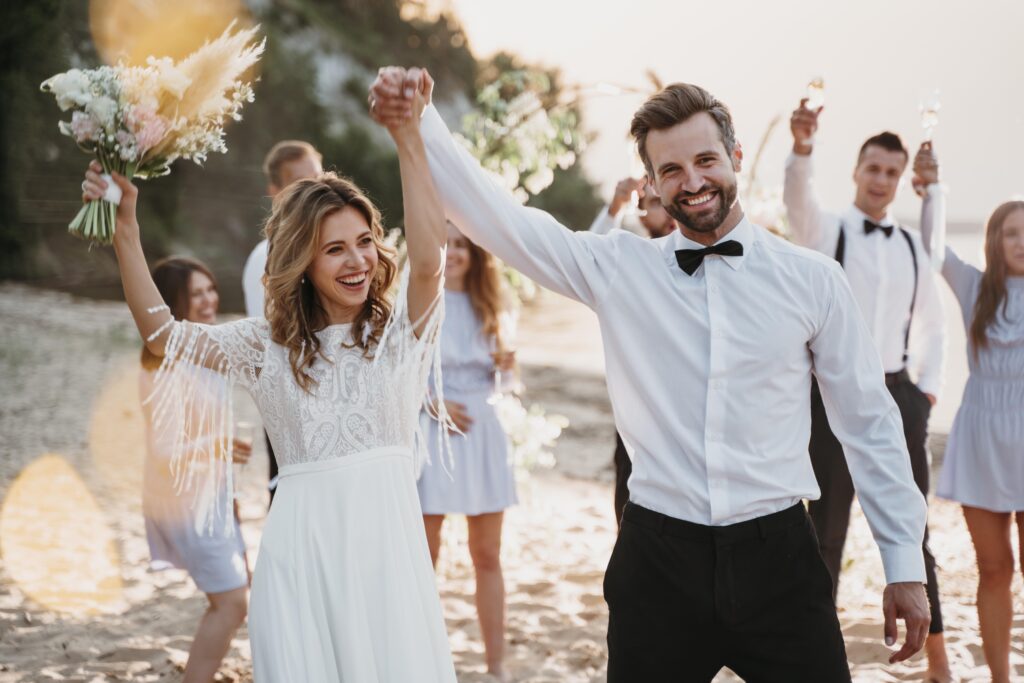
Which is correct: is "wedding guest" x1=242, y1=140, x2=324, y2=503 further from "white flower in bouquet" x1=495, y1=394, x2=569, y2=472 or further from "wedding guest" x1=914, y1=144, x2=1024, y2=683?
"wedding guest" x1=914, y1=144, x2=1024, y2=683

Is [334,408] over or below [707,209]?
below

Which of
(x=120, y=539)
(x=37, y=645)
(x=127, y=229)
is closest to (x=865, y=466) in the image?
(x=127, y=229)

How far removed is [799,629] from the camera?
2.19 meters

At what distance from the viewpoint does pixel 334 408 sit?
8.76 feet

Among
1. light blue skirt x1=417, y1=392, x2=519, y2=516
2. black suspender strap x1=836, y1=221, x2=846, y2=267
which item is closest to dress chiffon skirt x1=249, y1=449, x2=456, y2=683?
light blue skirt x1=417, y1=392, x2=519, y2=516

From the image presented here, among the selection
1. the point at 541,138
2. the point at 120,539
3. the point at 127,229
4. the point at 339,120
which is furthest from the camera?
the point at 339,120

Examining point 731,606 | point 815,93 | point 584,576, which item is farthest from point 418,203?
point 584,576

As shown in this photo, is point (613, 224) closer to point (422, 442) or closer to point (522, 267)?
point (422, 442)

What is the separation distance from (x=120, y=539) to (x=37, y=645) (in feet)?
6.23

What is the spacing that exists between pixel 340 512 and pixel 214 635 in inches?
53.5

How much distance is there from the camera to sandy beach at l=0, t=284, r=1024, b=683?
435cm

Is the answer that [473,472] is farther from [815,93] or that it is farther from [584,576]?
[815,93]

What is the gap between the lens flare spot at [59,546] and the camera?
5285 millimetres

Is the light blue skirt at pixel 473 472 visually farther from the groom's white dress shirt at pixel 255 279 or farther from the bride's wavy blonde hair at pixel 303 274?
the bride's wavy blonde hair at pixel 303 274
